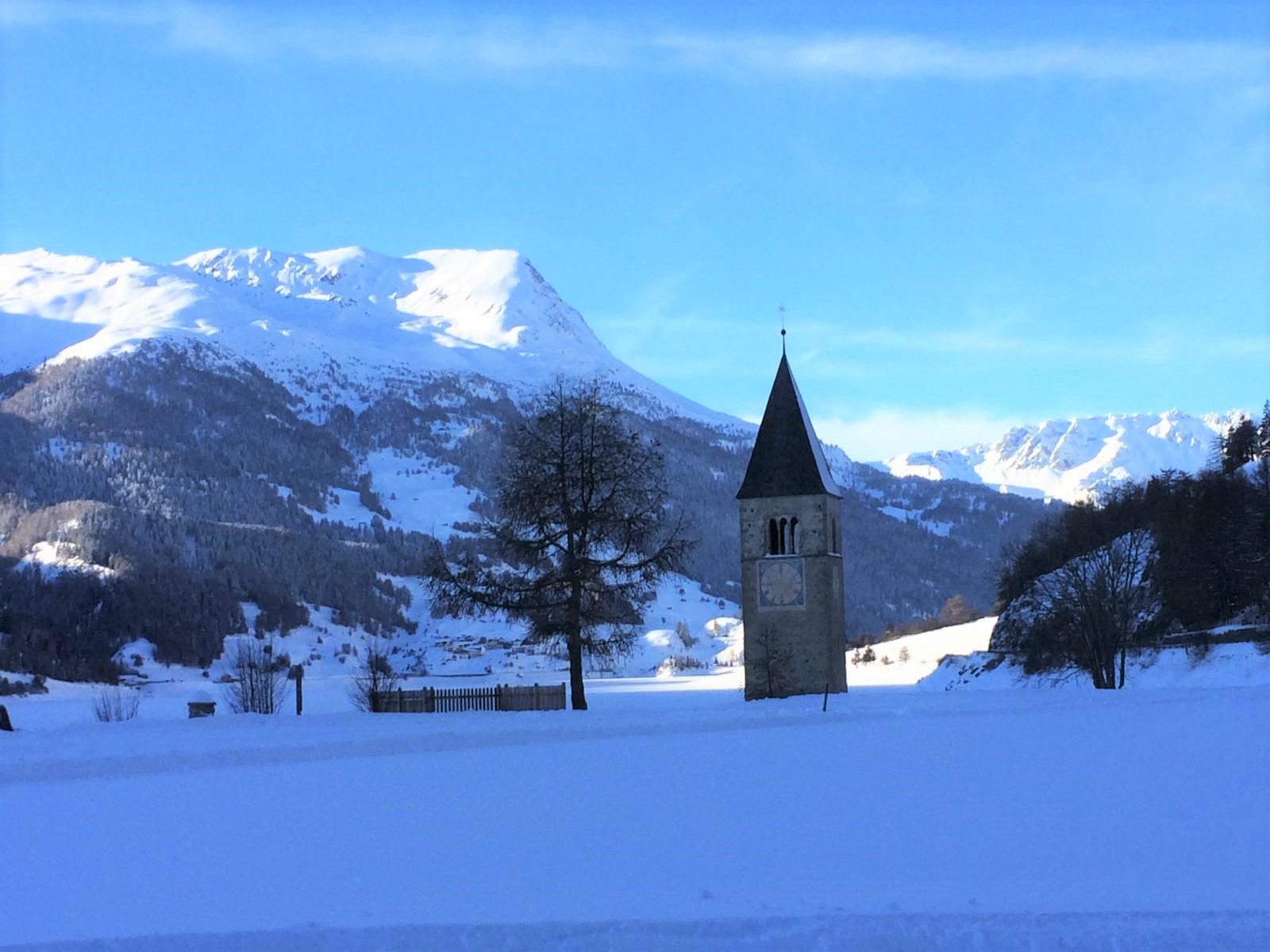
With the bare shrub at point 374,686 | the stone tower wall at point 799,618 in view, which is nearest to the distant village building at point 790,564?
the stone tower wall at point 799,618

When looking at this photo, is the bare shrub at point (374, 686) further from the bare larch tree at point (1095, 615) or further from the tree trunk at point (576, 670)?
the bare larch tree at point (1095, 615)

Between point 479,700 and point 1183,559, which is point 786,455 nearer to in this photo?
point 479,700

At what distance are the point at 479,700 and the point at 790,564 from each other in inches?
496

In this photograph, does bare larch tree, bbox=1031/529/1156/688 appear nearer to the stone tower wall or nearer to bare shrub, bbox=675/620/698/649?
the stone tower wall

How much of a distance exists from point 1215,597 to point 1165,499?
17.2m

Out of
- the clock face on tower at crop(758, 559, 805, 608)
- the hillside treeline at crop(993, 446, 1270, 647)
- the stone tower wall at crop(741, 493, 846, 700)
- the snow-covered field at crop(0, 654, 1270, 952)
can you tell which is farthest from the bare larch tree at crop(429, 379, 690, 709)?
the hillside treeline at crop(993, 446, 1270, 647)

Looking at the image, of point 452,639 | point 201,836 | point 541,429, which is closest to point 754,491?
point 541,429

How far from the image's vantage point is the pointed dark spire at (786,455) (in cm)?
4694

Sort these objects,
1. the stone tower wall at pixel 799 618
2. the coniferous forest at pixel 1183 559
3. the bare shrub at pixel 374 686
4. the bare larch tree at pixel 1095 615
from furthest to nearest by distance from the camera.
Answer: the coniferous forest at pixel 1183 559, the stone tower wall at pixel 799 618, the bare larch tree at pixel 1095 615, the bare shrub at pixel 374 686

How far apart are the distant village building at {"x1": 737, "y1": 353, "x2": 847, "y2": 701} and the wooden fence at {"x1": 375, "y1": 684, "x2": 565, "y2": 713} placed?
28.1 feet

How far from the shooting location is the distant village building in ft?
149

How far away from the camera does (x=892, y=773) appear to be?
19125 mm

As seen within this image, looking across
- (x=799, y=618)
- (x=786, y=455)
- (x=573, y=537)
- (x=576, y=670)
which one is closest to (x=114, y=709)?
(x=576, y=670)

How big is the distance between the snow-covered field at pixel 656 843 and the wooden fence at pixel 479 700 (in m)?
13.0
